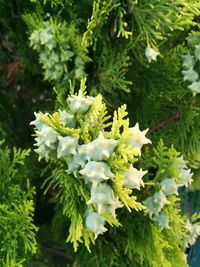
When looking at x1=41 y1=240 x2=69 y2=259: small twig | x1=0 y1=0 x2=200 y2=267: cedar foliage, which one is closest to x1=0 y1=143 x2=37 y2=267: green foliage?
x1=0 y1=0 x2=200 y2=267: cedar foliage

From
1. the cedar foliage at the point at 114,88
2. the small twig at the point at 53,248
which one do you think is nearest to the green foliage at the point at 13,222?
the cedar foliage at the point at 114,88

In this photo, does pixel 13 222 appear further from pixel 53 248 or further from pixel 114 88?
pixel 53 248

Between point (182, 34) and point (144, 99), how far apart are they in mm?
174

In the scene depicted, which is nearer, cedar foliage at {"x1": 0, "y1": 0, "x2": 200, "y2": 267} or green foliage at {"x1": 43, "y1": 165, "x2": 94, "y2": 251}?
green foliage at {"x1": 43, "y1": 165, "x2": 94, "y2": 251}

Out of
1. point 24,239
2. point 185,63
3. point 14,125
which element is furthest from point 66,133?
point 14,125

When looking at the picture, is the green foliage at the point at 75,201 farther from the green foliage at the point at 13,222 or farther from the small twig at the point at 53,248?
the small twig at the point at 53,248

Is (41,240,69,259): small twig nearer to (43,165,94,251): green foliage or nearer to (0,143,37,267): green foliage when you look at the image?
(0,143,37,267): green foliage

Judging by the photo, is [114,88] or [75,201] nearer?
[75,201]

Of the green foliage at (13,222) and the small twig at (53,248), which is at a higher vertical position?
the small twig at (53,248)

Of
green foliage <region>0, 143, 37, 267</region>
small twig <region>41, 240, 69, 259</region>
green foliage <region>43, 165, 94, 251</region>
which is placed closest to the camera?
green foliage <region>43, 165, 94, 251</region>

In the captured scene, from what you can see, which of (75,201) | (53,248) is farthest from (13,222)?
(53,248)

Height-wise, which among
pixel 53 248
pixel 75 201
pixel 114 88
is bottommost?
pixel 75 201

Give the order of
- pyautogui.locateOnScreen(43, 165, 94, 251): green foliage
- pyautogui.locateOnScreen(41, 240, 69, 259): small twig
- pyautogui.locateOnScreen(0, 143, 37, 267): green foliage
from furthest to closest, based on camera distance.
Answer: pyautogui.locateOnScreen(41, 240, 69, 259): small twig < pyautogui.locateOnScreen(0, 143, 37, 267): green foliage < pyautogui.locateOnScreen(43, 165, 94, 251): green foliage

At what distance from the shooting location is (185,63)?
38.1 inches
